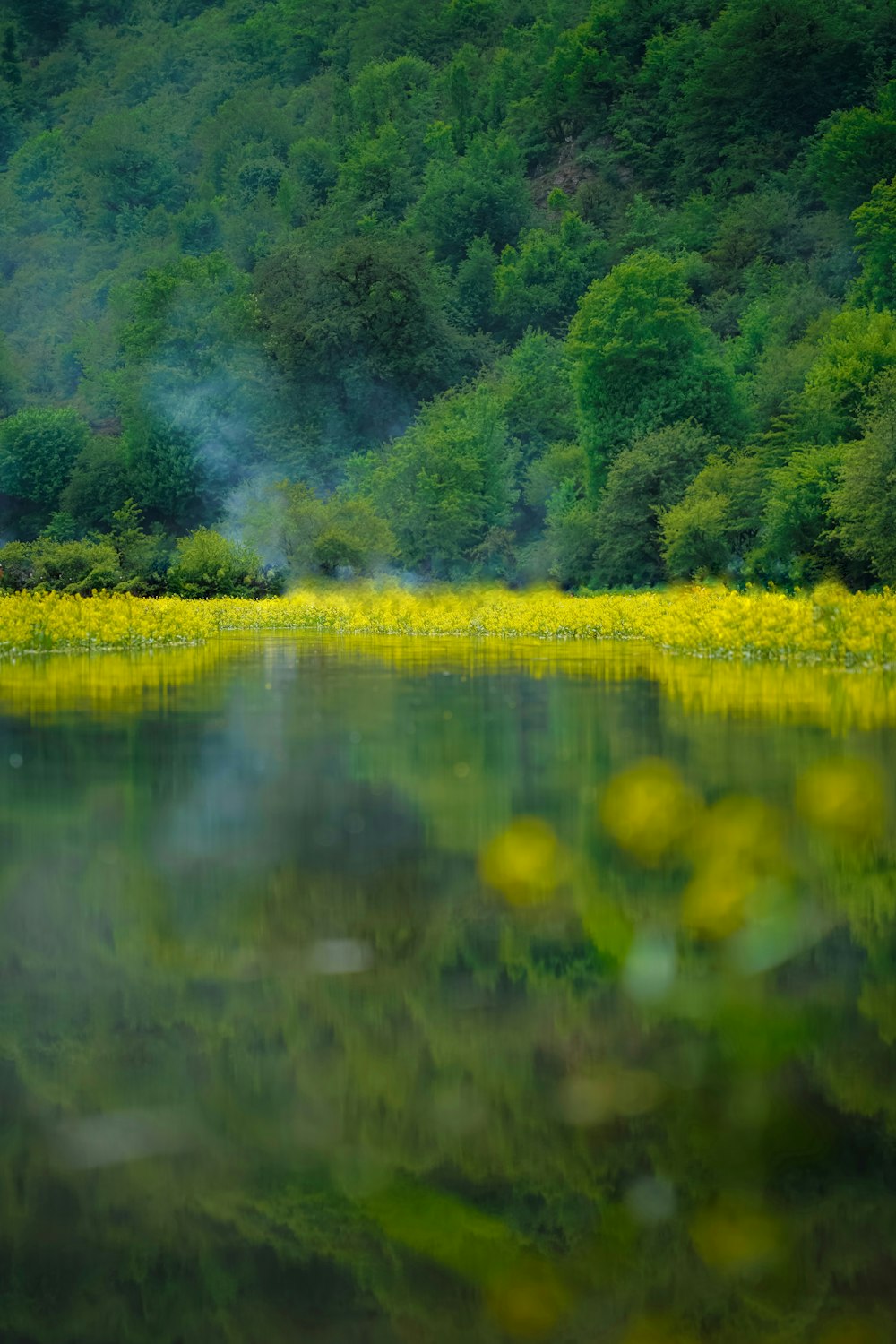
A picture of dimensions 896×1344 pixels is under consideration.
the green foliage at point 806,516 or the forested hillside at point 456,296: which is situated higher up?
the forested hillside at point 456,296

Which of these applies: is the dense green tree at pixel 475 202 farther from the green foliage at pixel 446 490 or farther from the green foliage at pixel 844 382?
the green foliage at pixel 844 382

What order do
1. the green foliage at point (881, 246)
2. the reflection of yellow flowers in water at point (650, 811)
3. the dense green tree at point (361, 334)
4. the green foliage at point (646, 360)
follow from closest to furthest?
1. the reflection of yellow flowers in water at point (650, 811)
2. the green foliage at point (646, 360)
3. the green foliage at point (881, 246)
4. the dense green tree at point (361, 334)

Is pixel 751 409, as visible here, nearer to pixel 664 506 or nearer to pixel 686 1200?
pixel 664 506

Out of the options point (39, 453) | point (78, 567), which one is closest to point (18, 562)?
point (78, 567)

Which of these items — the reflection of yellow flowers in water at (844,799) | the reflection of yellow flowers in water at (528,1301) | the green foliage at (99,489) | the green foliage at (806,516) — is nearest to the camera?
the reflection of yellow flowers in water at (528,1301)

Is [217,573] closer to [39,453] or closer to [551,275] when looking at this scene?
[39,453]

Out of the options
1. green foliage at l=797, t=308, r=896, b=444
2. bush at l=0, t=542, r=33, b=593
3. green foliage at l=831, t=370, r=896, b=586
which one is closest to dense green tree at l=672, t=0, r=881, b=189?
bush at l=0, t=542, r=33, b=593

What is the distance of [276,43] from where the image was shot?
124562mm

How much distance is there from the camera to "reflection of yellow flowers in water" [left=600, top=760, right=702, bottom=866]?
6895 millimetres

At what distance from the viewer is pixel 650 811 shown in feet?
25.6

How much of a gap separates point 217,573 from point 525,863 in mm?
49650

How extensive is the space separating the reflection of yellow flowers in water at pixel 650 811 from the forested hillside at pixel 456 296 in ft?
66.1

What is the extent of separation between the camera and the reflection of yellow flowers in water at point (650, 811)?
6895mm

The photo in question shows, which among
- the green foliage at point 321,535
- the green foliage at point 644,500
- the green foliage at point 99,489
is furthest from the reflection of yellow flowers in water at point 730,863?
the green foliage at point 99,489
